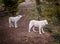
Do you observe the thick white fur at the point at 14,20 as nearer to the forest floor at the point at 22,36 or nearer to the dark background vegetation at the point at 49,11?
the forest floor at the point at 22,36

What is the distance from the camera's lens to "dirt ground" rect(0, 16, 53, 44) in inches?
87.2

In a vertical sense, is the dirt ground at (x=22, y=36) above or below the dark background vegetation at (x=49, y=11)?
below

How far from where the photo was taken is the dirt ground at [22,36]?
2214mm

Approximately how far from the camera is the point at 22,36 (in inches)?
91.1

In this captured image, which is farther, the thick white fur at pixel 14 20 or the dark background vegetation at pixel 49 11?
the thick white fur at pixel 14 20

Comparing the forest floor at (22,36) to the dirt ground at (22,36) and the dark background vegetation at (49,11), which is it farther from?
the dark background vegetation at (49,11)

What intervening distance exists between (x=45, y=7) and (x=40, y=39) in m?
0.51

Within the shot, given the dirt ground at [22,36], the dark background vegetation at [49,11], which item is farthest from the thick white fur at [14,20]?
→ the dark background vegetation at [49,11]

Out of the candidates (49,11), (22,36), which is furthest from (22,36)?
(49,11)

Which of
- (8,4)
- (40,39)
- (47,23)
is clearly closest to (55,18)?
(47,23)

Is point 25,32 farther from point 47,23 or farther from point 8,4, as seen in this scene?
point 8,4

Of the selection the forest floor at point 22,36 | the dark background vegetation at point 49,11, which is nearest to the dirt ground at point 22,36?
the forest floor at point 22,36

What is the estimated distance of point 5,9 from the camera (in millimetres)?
2877

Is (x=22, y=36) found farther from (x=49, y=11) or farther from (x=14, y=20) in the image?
(x=49, y=11)
